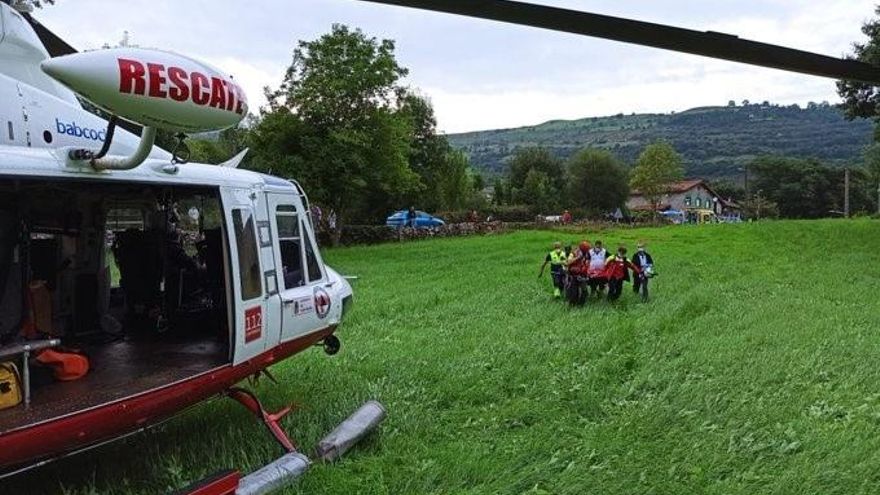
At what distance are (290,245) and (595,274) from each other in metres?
8.21

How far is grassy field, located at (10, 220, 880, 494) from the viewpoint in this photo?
5.23 m

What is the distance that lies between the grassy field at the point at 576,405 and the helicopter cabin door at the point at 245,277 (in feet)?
3.15

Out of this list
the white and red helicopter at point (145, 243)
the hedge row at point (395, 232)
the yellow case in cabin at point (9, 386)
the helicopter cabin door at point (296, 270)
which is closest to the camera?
the white and red helicopter at point (145, 243)

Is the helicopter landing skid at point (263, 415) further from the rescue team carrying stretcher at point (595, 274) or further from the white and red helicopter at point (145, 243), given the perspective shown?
the rescue team carrying stretcher at point (595, 274)

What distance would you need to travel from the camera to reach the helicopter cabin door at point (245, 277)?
517 cm

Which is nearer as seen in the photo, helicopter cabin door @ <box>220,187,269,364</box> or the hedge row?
helicopter cabin door @ <box>220,187,269,364</box>

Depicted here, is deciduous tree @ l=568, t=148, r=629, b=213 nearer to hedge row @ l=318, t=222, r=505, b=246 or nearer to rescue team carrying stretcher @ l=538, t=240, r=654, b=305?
hedge row @ l=318, t=222, r=505, b=246

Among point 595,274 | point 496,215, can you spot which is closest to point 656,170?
point 496,215

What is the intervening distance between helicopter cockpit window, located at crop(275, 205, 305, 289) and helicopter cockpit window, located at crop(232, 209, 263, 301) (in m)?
0.49

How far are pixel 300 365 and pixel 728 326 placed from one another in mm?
5699

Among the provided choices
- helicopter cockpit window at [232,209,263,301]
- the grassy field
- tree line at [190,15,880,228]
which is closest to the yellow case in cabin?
the grassy field

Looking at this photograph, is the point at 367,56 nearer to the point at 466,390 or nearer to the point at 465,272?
the point at 465,272

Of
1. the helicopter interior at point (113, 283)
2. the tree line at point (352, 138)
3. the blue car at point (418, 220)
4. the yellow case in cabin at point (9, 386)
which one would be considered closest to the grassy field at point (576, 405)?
the helicopter interior at point (113, 283)

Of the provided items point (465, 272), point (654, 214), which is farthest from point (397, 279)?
point (654, 214)
